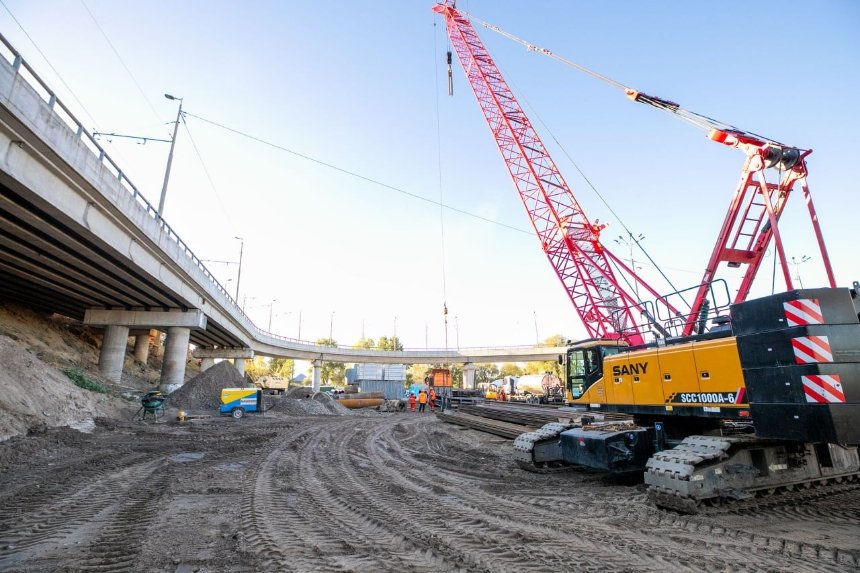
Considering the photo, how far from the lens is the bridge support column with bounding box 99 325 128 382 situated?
28.1 meters

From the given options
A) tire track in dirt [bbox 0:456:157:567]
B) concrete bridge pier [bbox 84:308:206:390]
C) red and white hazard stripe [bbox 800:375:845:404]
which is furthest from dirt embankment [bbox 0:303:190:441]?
red and white hazard stripe [bbox 800:375:845:404]

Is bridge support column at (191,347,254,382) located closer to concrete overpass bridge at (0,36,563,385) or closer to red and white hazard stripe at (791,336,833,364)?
concrete overpass bridge at (0,36,563,385)

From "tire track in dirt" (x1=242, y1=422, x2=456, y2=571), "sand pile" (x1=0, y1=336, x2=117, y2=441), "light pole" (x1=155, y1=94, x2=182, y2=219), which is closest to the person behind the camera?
"tire track in dirt" (x1=242, y1=422, x2=456, y2=571)

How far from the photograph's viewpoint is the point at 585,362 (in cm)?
1027

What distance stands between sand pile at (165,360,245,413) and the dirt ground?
1567cm

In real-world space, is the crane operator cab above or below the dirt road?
above

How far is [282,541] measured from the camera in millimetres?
4609

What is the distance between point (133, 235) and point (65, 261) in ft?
12.7

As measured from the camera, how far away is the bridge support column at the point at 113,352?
92.3ft

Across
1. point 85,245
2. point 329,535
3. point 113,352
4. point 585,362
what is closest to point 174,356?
point 113,352

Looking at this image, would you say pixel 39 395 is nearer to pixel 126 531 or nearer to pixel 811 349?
pixel 126 531

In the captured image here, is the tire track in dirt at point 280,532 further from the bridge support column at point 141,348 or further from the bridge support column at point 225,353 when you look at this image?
the bridge support column at point 225,353

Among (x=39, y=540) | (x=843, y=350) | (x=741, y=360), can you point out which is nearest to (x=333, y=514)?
(x=39, y=540)

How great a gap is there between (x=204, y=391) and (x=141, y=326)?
784cm
